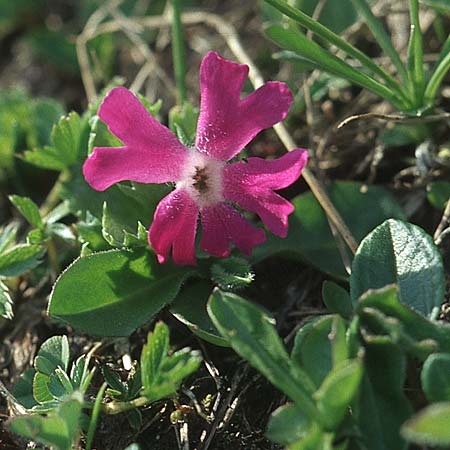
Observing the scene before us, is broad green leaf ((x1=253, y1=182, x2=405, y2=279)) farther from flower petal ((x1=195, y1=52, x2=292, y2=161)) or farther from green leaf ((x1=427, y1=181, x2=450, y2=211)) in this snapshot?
flower petal ((x1=195, y1=52, x2=292, y2=161))

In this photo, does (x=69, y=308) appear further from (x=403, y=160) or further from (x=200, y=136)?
(x=403, y=160)

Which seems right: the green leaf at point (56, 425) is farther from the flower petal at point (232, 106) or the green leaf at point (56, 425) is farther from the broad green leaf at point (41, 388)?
the flower petal at point (232, 106)

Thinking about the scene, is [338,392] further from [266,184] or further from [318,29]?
[318,29]

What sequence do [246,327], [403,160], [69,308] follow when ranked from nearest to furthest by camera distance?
[246,327], [69,308], [403,160]

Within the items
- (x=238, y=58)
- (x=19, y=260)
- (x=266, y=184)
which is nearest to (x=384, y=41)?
(x=266, y=184)

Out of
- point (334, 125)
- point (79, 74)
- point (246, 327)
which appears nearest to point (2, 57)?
point (79, 74)

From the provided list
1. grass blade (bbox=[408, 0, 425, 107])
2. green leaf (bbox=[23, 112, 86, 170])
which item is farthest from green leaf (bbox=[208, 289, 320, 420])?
green leaf (bbox=[23, 112, 86, 170])

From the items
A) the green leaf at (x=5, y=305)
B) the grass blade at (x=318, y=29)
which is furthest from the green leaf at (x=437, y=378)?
the green leaf at (x=5, y=305)
